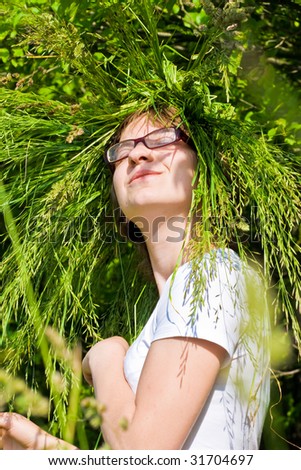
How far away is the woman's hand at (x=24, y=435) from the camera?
4.82ft

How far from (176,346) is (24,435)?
0.33 metres

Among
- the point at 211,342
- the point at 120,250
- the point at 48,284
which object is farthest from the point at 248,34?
the point at 211,342

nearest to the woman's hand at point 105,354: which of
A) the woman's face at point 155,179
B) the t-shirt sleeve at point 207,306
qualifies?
the t-shirt sleeve at point 207,306

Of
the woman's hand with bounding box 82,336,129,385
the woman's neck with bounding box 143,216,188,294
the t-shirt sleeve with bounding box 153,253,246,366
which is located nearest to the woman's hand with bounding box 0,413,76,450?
the woman's hand with bounding box 82,336,129,385

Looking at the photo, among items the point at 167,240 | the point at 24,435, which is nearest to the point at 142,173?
the point at 167,240

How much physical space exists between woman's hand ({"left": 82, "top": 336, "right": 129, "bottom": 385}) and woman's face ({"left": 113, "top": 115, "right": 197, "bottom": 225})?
25 centimetres

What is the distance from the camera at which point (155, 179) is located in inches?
62.6

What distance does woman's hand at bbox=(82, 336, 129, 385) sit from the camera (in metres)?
1.54

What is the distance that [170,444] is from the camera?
1.38 metres

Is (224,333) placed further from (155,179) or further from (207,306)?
(155,179)

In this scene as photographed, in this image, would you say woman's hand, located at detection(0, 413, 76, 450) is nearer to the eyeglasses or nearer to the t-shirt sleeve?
the t-shirt sleeve

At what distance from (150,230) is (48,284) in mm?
297

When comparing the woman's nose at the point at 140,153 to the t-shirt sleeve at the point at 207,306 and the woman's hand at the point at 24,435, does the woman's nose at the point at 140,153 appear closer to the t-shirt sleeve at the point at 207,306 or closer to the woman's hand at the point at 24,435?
the t-shirt sleeve at the point at 207,306
